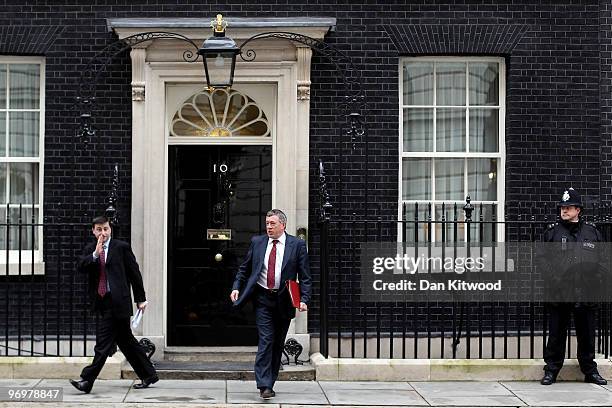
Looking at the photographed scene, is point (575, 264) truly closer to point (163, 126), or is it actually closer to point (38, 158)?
point (163, 126)

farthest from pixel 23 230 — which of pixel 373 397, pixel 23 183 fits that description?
pixel 373 397

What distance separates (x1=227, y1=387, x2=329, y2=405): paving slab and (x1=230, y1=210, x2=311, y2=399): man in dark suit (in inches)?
3.5

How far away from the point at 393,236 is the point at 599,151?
8.46ft

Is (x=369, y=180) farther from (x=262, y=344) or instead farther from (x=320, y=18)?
(x=262, y=344)

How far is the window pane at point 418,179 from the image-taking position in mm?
13305

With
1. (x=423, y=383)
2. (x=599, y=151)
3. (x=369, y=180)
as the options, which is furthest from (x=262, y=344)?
(x=599, y=151)

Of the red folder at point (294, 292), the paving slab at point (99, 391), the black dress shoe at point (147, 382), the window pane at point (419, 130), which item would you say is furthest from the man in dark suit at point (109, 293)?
the window pane at point (419, 130)

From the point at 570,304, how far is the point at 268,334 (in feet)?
9.99

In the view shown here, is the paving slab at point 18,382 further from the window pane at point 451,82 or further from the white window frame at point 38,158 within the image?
the window pane at point 451,82

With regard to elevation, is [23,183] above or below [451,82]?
below

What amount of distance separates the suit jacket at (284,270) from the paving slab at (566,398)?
89.8 inches

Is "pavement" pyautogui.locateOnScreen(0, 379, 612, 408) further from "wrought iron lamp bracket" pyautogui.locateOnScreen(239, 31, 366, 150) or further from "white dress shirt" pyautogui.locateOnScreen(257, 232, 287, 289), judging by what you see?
"wrought iron lamp bracket" pyautogui.locateOnScreen(239, 31, 366, 150)

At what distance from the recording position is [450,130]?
13.3m

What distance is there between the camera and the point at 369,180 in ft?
42.5
